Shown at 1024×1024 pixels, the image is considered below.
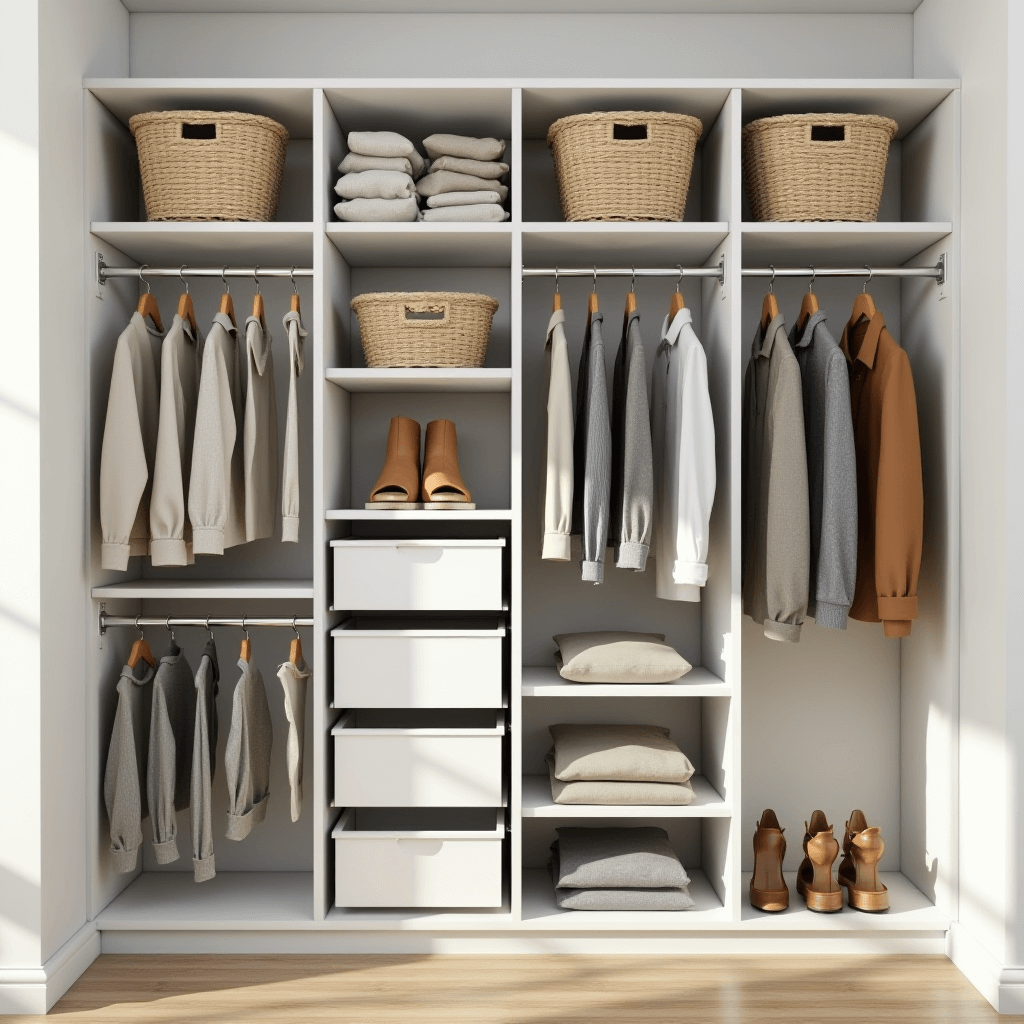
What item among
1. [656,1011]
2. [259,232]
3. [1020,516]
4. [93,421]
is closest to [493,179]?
[259,232]

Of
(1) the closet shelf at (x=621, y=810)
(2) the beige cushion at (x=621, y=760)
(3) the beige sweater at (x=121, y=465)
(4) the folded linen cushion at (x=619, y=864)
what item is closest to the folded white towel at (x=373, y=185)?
(3) the beige sweater at (x=121, y=465)

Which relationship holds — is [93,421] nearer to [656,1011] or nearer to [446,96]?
[446,96]

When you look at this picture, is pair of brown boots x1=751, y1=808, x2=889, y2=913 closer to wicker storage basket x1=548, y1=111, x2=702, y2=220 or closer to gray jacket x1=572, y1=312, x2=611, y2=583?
gray jacket x1=572, y1=312, x2=611, y2=583

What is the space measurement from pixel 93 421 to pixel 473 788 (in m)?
1.40

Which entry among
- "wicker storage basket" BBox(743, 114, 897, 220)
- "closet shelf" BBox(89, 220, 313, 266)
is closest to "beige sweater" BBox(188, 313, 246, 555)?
"closet shelf" BBox(89, 220, 313, 266)

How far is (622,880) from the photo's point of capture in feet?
8.83

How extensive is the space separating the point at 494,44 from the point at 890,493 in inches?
69.6

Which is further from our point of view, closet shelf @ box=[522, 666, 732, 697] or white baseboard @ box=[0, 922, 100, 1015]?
closet shelf @ box=[522, 666, 732, 697]

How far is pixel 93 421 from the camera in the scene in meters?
2.67

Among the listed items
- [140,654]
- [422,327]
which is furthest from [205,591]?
[422,327]

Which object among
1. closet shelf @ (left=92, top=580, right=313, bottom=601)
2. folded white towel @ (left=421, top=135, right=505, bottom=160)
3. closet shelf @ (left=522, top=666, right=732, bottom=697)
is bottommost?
closet shelf @ (left=522, top=666, right=732, bottom=697)

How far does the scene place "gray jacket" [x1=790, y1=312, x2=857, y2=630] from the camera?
2.56m

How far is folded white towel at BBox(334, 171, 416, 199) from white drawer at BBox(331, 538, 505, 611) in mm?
938

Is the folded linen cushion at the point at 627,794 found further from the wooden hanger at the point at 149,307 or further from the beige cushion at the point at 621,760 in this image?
the wooden hanger at the point at 149,307
